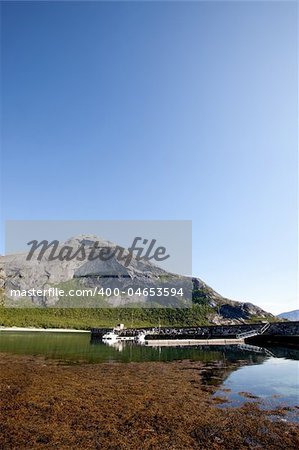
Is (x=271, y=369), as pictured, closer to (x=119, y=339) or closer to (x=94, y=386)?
(x=94, y=386)

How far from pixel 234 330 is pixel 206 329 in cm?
1386

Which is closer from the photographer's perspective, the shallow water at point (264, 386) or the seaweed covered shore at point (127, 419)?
the seaweed covered shore at point (127, 419)

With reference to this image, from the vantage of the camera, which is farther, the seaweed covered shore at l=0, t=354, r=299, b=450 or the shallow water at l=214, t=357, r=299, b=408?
the shallow water at l=214, t=357, r=299, b=408

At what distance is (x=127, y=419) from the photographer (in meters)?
17.5

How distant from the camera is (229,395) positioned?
24109 millimetres

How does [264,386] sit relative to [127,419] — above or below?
below

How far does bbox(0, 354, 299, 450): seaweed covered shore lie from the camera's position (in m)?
14.3

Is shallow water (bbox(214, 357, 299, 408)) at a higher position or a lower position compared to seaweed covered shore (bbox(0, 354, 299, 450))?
lower

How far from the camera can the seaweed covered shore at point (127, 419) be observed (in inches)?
565

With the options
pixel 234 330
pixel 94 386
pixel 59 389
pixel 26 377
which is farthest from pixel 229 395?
pixel 234 330

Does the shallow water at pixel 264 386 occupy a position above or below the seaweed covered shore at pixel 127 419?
below

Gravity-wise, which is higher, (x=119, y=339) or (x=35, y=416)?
(x=35, y=416)

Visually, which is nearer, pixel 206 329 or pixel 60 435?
pixel 60 435

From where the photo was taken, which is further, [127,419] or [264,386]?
[264,386]
